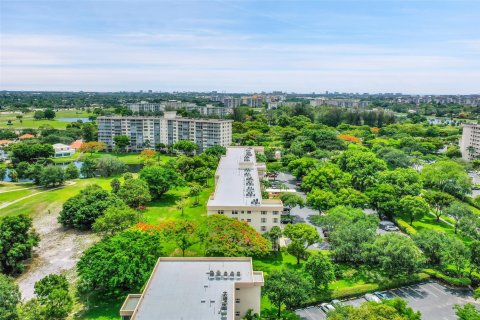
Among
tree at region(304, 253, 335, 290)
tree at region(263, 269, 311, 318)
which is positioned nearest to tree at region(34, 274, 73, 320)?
tree at region(263, 269, 311, 318)

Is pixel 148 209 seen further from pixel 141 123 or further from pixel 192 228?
pixel 141 123

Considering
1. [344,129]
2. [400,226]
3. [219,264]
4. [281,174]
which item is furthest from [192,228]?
[344,129]

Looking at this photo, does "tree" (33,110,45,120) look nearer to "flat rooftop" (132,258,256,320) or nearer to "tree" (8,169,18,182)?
"tree" (8,169,18,182)

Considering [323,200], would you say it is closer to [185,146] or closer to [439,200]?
[439,200]

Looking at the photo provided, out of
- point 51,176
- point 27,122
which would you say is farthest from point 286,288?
point 27,122

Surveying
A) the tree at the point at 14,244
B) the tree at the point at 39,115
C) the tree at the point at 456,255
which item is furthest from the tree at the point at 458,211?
the tree at the point at 39,115

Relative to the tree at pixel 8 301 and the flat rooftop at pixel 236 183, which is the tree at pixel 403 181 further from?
the tree at pixel 8 301

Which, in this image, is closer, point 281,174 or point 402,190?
point 402,190
